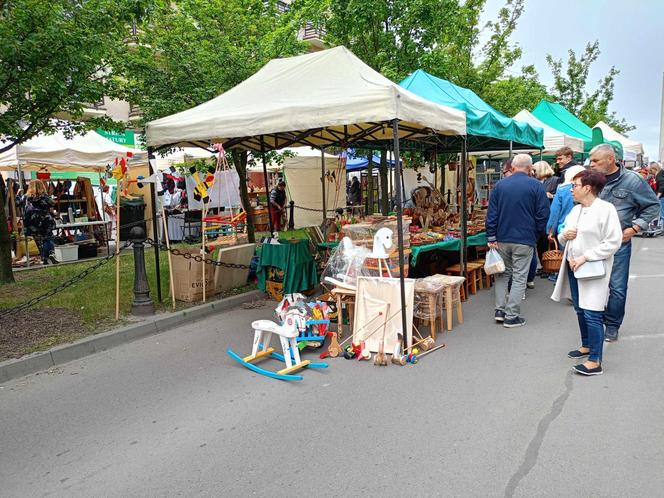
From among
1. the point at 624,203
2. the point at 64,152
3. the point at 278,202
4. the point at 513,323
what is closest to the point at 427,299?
the point at 513,323

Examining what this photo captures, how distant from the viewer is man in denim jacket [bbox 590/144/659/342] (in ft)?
16.2

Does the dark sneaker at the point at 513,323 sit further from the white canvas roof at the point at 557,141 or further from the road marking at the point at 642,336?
the white canvas roof at the point at 557,141

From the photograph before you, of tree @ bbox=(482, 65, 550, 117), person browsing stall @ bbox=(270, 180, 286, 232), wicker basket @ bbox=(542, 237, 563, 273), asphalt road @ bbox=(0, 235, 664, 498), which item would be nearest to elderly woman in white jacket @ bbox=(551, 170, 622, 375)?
asphalt road @ bbox=(0, 235, 664, 498)

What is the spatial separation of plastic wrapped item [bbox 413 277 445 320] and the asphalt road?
0.38 metres

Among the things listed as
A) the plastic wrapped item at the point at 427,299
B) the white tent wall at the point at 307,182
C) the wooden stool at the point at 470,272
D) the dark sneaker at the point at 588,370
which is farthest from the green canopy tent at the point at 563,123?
the dark sneaker at the point at 588,370

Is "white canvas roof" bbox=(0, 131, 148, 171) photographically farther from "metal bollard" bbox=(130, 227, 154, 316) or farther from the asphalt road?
the asphalt road

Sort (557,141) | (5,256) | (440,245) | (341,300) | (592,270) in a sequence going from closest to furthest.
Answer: (592,270) < (341,300) < (440,245) < (5,256) < (557,141)

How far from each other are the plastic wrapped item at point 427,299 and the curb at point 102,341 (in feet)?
10.1

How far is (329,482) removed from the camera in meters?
3.07

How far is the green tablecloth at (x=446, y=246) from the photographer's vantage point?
6.79 m

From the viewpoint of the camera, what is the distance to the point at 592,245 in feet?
14.4

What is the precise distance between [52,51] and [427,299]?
17.9ft

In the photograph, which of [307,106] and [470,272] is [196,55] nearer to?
[307,106]

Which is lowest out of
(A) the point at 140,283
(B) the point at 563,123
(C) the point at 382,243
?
(A) the point at 140,283
